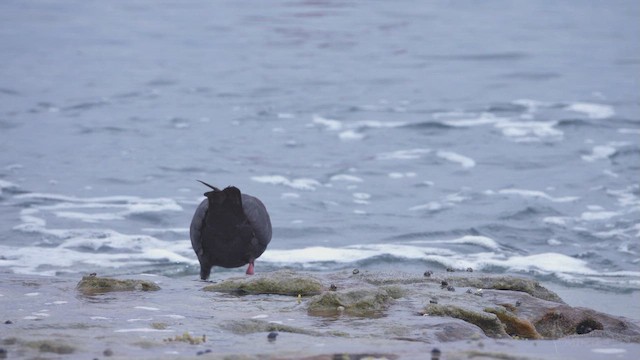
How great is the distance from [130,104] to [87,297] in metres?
11.2

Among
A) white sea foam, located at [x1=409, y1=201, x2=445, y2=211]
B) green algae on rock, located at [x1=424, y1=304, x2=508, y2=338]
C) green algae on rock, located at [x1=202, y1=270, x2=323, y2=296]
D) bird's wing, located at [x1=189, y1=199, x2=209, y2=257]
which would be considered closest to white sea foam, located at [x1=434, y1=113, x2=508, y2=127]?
white sea foam, located at [x1=409, y1=201, x2=445, y2=211]

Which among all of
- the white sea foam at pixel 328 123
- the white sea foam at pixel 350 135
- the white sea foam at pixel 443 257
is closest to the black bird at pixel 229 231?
the white sea foam at pixel 443 257

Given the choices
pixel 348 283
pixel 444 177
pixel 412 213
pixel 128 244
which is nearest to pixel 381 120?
pixel 444 177

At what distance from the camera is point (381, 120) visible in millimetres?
16016

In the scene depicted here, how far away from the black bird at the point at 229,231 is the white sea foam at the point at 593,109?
893cm

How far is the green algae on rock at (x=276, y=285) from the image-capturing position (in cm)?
630

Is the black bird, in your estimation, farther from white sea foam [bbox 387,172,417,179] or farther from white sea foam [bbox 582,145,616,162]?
white sea foam [bbox 582,145,616,162]

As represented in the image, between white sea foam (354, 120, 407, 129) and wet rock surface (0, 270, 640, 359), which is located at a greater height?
white sea foam (354, 120, 407, 129)

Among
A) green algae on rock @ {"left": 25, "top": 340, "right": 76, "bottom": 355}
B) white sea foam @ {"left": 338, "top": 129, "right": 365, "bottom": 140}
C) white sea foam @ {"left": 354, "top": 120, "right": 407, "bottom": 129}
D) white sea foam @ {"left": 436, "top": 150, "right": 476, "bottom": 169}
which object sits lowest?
green algae on rock @ {"left": 25, "top": 340, "right": 76, "bottom": 355}

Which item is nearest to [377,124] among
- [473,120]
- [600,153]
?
[473,120]

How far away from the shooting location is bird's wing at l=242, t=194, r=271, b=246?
8219 mm

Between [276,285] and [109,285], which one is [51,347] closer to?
Answer: [109,285]

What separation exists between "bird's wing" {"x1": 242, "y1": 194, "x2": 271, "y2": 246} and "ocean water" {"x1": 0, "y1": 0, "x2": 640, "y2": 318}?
4.25 feet

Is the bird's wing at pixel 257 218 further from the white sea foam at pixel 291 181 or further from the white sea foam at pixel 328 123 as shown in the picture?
the white sea foam at pixel 328 123
